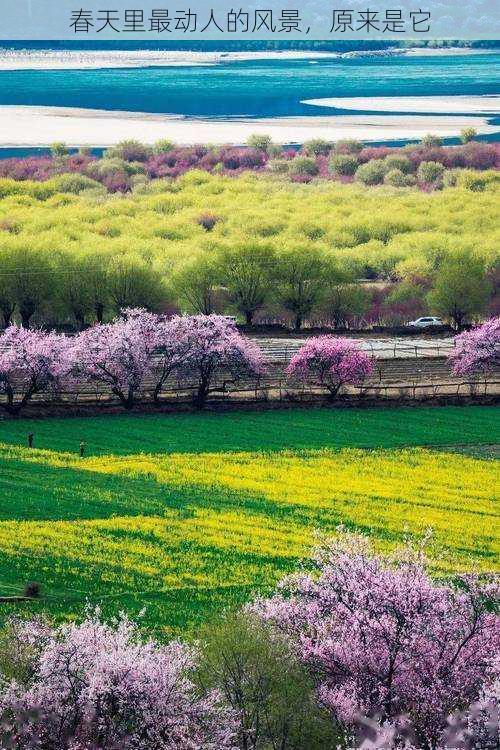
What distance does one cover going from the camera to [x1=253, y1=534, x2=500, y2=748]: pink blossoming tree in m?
34.8

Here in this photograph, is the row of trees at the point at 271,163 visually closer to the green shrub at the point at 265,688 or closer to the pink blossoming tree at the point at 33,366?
the pink blossoming tree at the point at 33,366

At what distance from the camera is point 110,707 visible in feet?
109

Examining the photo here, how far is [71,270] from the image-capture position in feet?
319

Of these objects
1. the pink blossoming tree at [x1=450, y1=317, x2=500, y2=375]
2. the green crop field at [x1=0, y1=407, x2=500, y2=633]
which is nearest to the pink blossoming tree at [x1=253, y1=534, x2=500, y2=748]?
the green crop field at [x1=0, y1=407, x2=500, y2=633]

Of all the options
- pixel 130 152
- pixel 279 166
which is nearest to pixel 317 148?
pixel 279 166

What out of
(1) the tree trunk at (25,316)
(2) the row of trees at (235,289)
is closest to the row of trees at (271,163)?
(2) the row of trees at (235,289)

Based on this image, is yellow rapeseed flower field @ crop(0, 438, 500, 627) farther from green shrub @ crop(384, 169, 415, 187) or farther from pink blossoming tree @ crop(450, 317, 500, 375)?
green shrub @ crop(384, 169, 415, 187)

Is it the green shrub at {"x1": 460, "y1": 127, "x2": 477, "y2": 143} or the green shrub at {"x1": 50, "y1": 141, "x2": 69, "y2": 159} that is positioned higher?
the green shrub at {"x1": 460, "y1": 127, "x2": 477, "y2": 143}

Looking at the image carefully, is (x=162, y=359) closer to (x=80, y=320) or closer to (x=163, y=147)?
(x=80, y=320)

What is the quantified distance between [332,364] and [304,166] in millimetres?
103985

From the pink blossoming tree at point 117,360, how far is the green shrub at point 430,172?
328 ft

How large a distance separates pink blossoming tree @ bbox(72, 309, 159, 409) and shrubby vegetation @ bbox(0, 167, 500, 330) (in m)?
19.2

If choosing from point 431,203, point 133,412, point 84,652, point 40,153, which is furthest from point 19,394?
point 40,153

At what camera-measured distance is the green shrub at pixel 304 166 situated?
17700 centimetres
